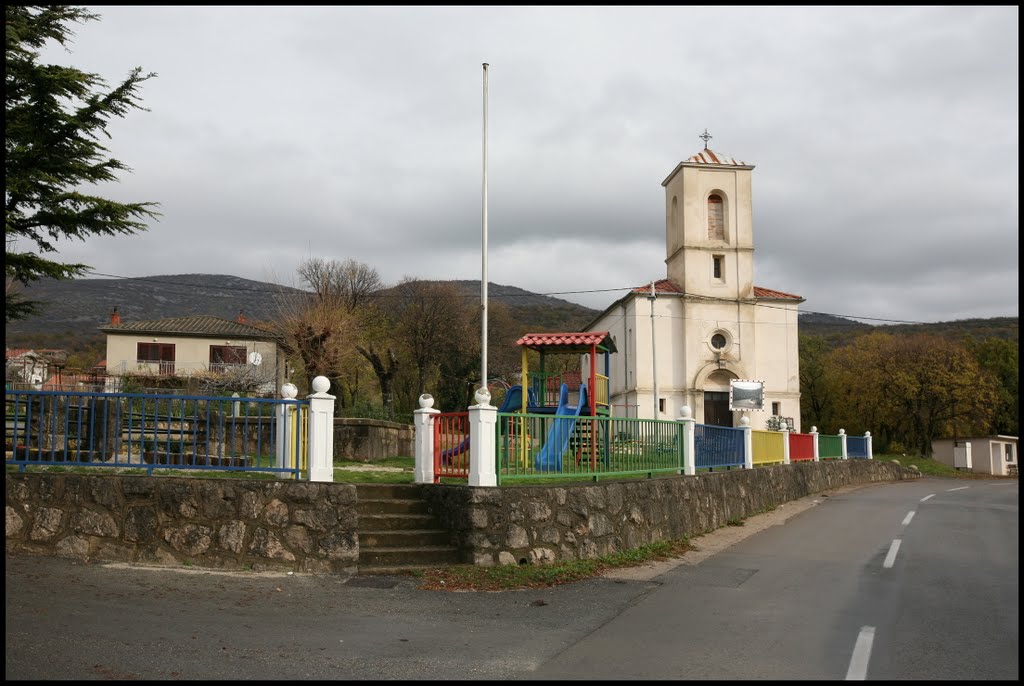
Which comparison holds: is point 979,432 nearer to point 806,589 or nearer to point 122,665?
point 806,589

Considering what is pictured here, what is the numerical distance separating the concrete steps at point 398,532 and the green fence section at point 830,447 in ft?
77.4

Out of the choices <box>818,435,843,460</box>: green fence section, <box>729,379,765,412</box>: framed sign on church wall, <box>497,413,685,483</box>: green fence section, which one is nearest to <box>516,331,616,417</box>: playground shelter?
<box>497,413,685,483</box>: green fence section

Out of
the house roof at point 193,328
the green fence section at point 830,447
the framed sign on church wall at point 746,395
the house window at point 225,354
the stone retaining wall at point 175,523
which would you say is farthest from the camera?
the house roof at point 193,328

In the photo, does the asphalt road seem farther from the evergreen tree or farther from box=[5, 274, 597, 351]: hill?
box=[5, 274, 597, 351]: hill

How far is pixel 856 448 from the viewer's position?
3706 centimetres

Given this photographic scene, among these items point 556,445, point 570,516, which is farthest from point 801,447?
point 570,516

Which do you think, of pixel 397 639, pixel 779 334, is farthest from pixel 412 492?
pixel 779 334

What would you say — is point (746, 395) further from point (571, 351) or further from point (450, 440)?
point (450, 440)

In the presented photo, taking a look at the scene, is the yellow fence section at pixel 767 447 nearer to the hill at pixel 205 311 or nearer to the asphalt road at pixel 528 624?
the asphalt road at pixel 528 624

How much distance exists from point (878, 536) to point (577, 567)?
676cm

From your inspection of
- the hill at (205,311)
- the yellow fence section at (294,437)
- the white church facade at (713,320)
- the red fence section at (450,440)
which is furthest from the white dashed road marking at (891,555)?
the hill at (205,311)

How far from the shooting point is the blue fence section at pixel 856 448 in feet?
118

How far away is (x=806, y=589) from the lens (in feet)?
31.5

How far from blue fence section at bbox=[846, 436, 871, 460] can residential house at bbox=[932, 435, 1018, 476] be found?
25.7m
